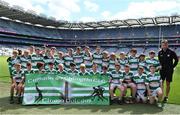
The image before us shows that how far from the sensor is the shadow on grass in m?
8.20

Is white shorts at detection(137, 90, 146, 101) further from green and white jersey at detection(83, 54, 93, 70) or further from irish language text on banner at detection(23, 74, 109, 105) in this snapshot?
green and white jersey at detection(83, 54, 93, 70)

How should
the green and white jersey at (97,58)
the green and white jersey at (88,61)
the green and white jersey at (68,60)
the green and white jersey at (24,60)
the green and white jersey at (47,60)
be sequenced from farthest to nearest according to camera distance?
the green and white jersey at (88,61) → the green and white jersey at (68,60) → the green and white jersey at (97,58) → the green and white jersey at (47,60) → the green and white jersey at (24,60)

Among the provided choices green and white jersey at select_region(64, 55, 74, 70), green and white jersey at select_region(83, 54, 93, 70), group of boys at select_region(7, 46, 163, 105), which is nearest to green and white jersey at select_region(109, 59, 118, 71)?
group of boys at select_region(7, 46, 163, 105)

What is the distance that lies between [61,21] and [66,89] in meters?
71.4

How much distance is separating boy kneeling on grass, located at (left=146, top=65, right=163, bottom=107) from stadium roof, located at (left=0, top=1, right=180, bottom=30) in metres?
54.0

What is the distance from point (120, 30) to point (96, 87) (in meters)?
72.7

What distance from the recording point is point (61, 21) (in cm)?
7975

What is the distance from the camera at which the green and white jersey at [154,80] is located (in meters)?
9.32

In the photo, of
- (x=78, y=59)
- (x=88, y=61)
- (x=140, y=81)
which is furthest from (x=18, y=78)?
(x=140, y=81)

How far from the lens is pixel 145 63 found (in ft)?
33.5

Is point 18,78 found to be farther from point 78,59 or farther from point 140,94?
point 140,94

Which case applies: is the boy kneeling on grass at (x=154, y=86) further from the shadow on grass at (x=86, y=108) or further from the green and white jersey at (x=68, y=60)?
the green and white jersey at (x=68, y=60)

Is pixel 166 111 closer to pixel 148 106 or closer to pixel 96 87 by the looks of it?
pixel 148 106

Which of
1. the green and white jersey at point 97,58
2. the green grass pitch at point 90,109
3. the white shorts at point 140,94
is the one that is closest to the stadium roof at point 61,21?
the green and white jersey at point 97,58
